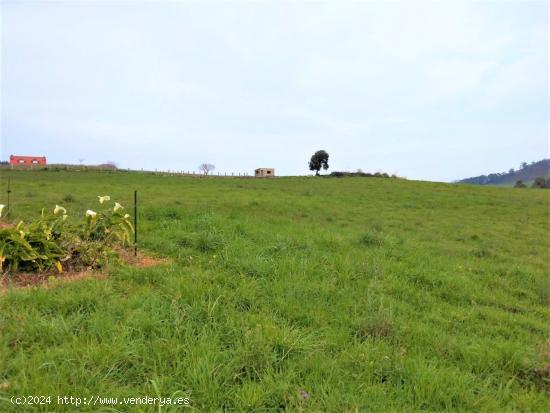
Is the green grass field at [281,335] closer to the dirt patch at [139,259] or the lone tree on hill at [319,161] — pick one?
the dirt patch at [139,259]

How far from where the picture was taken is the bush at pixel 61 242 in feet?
13.2

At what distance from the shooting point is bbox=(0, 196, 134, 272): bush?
4012 millimetres

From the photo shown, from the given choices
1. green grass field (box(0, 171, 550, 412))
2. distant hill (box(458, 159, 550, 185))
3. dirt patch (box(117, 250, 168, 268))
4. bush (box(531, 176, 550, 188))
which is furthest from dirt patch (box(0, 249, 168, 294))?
distant hill (box(458, 159, 550, 185))

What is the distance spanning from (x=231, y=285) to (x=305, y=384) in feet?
6.04

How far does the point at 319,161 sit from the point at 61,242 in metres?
62.6

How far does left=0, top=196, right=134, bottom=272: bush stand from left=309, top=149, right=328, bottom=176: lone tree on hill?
61637 millimetres

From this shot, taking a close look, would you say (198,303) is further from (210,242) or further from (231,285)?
(210,242)

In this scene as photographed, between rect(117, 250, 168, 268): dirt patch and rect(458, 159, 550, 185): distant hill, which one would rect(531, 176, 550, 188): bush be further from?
rect(458, 159, 550, 185): distant hill

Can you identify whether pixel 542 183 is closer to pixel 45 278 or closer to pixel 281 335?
pixel 281 335

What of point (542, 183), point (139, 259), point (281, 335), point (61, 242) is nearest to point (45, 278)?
point (61, 242)

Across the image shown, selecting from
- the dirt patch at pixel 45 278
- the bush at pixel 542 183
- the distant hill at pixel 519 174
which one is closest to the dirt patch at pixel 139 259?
the dirt patch at pixel 45 278

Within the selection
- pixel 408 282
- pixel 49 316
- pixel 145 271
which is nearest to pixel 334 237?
pixel 408 282

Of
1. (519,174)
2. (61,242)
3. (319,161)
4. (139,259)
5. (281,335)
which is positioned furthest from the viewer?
(519,174)

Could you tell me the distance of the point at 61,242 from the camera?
446 centimetres
